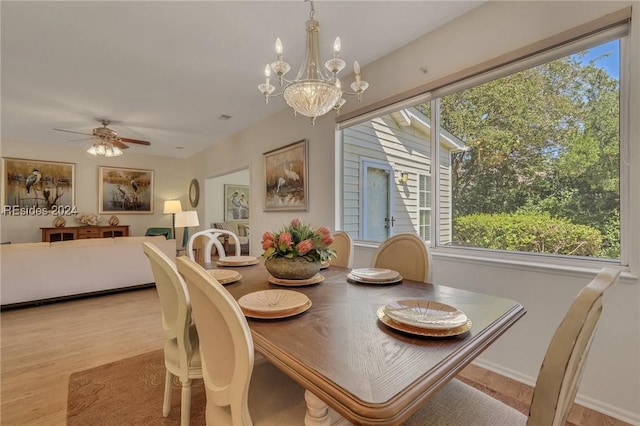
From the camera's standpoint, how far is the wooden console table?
554 cm

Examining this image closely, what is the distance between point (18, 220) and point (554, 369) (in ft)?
25.9

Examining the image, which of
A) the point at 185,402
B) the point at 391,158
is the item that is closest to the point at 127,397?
the point at 185,402

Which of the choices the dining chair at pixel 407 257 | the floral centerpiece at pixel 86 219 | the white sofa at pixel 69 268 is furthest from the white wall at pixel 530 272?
the floral centerpiece at pixel 86 219

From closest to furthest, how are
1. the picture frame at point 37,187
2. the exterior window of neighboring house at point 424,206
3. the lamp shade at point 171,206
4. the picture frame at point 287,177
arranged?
the exterior window of neighboring house at point 424,206 → the picture frame at point 287,177 → the picture frame at point 37,187 → the lamp shade at point 171,206

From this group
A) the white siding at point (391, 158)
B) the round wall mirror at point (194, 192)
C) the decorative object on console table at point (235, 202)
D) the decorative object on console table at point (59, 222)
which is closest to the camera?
the white siding at point (391, 158)

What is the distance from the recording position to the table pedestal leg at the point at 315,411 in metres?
0.79

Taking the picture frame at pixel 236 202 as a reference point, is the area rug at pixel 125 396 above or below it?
below

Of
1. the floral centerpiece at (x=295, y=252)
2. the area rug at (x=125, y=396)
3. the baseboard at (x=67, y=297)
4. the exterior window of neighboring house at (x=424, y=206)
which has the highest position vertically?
the exterior window of neighboring house at (x=424, y=206)

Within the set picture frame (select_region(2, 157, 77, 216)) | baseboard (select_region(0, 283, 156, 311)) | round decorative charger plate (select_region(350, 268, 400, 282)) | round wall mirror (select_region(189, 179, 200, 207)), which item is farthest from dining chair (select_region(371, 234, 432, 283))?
picture frame (select_region(2, 157, 77, 216))

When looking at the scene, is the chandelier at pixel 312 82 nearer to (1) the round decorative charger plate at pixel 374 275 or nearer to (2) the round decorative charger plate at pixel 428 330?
(1) the round decorative charger plate at pixel 374 275

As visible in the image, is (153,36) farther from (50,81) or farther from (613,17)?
(613,17)

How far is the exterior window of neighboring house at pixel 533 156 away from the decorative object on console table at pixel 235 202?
5.67m

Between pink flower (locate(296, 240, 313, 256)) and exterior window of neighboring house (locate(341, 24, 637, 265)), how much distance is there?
1393 millimetres

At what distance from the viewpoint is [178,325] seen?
1.34m
